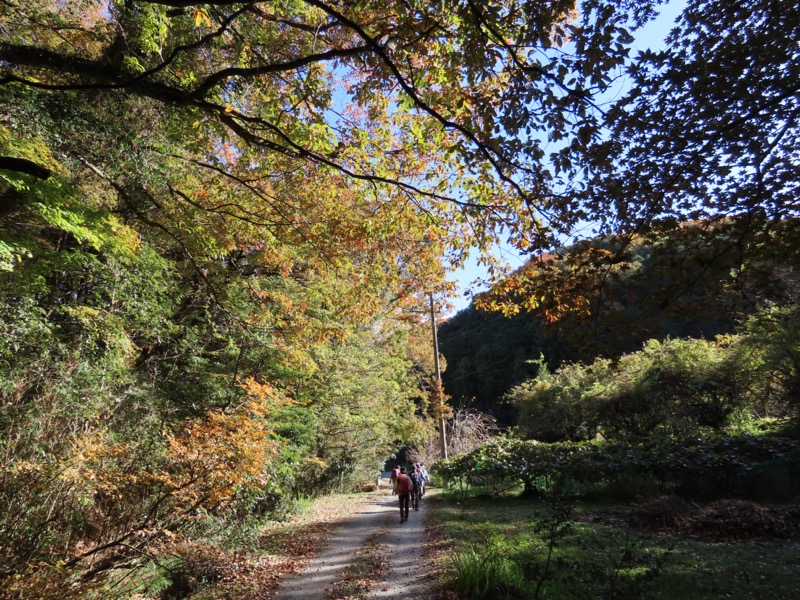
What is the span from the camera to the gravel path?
5.96 metres

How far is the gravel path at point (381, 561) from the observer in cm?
596

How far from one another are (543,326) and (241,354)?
29.8 ft

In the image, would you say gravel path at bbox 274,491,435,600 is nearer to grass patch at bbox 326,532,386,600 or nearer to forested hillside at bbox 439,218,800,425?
grass patch at bbox 326,532,386,600

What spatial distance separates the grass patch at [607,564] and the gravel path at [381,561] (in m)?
0.56

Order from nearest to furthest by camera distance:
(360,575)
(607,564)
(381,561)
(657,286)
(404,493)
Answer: (657,286), (607,564), (360,575), (381,561), (404,493)

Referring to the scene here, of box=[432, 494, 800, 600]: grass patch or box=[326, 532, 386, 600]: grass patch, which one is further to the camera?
box=[326, 532, 386, 600]: grass patch

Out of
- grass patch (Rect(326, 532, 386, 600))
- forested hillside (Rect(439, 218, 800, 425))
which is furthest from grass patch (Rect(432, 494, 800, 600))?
forested hillside (Rect(439, 218, 800, 425))

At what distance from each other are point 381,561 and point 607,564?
372 centimetres

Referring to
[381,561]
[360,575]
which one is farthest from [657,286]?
[381,561]

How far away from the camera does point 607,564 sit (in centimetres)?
572

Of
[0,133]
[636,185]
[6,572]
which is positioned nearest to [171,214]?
[0,133]

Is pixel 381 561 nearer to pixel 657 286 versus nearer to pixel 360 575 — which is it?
pixel 360 575

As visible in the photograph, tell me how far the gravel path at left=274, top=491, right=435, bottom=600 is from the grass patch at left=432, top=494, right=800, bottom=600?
1.85 feet

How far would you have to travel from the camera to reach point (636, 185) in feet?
13.6
